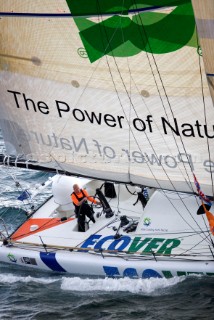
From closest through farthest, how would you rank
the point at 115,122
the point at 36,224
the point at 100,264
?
the point at 115,122 → the point at 100,264 → the point at 36,224

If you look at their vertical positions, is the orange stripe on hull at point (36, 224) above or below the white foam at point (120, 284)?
above

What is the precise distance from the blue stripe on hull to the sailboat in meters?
0.03

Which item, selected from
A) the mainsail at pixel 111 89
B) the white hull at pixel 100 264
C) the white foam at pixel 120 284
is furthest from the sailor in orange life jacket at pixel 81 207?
the white foam at pixel 120 284

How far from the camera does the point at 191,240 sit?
1536 centimetres

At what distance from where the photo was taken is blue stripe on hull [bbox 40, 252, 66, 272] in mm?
16297

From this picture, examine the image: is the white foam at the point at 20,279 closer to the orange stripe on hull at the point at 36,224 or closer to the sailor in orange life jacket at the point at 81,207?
the orange stripe on hull at the point at 36,224

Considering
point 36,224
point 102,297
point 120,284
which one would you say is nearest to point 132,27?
point 120,284

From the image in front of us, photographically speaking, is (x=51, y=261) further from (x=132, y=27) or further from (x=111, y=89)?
(x=132, y=27)

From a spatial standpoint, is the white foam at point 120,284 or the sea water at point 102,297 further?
the white foam at point 120,284

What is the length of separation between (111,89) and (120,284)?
386cm

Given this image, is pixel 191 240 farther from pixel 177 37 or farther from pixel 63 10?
pixel 63 10

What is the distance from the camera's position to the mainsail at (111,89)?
14.1 meters

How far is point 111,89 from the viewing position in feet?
49.4

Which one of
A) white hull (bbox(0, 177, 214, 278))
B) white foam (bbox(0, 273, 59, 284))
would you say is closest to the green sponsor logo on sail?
white hull (bbox(0, 177, 214, 278))
